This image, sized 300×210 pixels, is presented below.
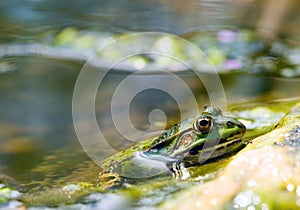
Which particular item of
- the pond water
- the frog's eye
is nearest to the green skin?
the frog's eye

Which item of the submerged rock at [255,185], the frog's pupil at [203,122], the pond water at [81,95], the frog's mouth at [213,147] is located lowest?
the submerged rock at [255,185]

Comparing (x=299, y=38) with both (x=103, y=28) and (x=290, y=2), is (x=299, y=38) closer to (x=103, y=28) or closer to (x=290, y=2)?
(x=290, y=2)

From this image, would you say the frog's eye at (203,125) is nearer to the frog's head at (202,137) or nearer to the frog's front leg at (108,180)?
the frog's head at (202,137)

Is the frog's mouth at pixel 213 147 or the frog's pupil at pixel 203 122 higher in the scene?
the frog's pupil at pixel 203 122

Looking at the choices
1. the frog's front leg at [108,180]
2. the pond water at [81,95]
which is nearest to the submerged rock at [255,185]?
the pond water at [81,95]

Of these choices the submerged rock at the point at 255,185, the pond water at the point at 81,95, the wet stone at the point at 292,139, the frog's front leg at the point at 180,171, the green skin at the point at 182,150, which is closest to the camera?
the submerged rock at the point at 255,185

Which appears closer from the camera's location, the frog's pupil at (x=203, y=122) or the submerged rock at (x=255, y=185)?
the submerged rock at (x=255, y=185)

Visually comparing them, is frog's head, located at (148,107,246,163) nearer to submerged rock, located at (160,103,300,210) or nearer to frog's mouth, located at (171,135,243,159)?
frog's mouth, located at (171,135,243,159)
